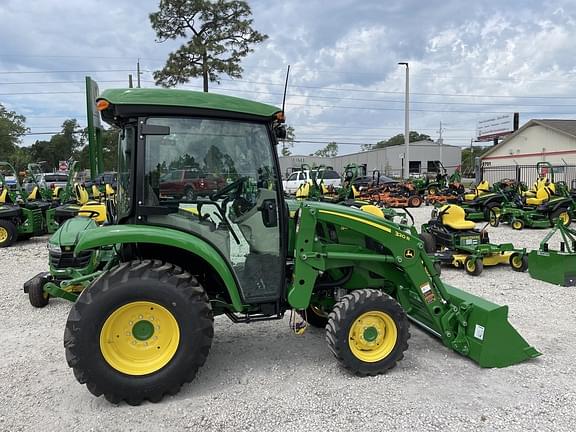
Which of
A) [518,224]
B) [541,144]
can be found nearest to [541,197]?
[518,224]

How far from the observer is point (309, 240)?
379 cm

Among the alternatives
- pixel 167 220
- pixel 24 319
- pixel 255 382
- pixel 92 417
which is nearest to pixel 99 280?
pixel 167 220

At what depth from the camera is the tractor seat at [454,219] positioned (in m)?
8.27

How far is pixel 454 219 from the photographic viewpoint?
834cm

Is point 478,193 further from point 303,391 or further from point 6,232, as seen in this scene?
point 6,232

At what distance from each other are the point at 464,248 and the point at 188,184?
19.1 ft

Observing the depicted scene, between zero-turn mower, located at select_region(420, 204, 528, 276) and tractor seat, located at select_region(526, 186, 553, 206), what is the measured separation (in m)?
6.01

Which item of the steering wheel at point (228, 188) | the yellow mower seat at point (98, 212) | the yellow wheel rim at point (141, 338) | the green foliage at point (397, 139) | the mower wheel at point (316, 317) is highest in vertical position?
the green foliage at point (397, 139)

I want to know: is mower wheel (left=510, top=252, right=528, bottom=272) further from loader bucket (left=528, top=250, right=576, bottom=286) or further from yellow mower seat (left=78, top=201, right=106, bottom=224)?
yellow mower seat (left=78, top=201, right=106, bottom=224)

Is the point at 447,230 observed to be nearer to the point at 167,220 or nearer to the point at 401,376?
the point at 401,376

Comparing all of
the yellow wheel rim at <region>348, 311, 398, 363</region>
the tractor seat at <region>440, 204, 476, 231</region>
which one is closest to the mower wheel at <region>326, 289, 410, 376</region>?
the yellow wheel rim at <region>348, 311, 398, 363</region>

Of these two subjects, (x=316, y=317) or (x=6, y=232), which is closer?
(x=316, y=317)

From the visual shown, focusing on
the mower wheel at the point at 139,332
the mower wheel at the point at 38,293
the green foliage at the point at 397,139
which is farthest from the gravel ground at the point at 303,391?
the green foliage at the point at 397,139

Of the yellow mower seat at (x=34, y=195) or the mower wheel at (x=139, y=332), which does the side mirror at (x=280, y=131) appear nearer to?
the mower wheel at (x=139, y=332)
